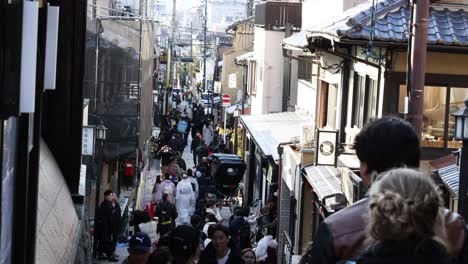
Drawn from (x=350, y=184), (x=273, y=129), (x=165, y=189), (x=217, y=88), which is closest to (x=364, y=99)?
(x=350, y=184)

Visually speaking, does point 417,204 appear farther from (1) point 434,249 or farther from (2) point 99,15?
(2) point 99,15

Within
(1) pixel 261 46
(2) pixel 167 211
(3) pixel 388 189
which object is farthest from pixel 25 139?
(1) pixel 261 46

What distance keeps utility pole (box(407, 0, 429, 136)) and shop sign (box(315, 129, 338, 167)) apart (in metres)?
6.44

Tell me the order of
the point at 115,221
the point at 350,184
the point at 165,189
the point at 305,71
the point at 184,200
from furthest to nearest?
the point at 305,71 < the point at 165,189 < the point at 184,200 < the point at 115,221 < the point at 350,184

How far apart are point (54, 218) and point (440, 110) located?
7535 millimetres

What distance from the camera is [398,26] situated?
1251 cm

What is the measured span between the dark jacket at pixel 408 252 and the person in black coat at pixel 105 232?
13.6 metres

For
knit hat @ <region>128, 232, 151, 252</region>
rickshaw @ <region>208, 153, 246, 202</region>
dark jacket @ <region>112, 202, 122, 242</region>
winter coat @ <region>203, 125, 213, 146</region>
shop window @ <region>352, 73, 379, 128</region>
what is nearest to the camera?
knit hat @ <region>128, 232, 151, 252</region>

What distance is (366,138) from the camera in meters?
3.27

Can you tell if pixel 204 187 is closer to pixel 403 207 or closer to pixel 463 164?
pixel 463 164

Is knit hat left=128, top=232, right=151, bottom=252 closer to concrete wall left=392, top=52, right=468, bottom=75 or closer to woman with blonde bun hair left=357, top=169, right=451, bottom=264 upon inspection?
woman with blonde bun hair left=357, top=169, right=451, bottom=264

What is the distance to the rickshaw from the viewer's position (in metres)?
29.3

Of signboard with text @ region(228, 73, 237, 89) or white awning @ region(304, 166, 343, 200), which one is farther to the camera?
signboard with text @ region(228, 73, 237, 89)

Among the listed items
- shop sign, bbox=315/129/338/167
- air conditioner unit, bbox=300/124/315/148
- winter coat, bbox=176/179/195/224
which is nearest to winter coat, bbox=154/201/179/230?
winter coat, bbox=176/179/195/224
